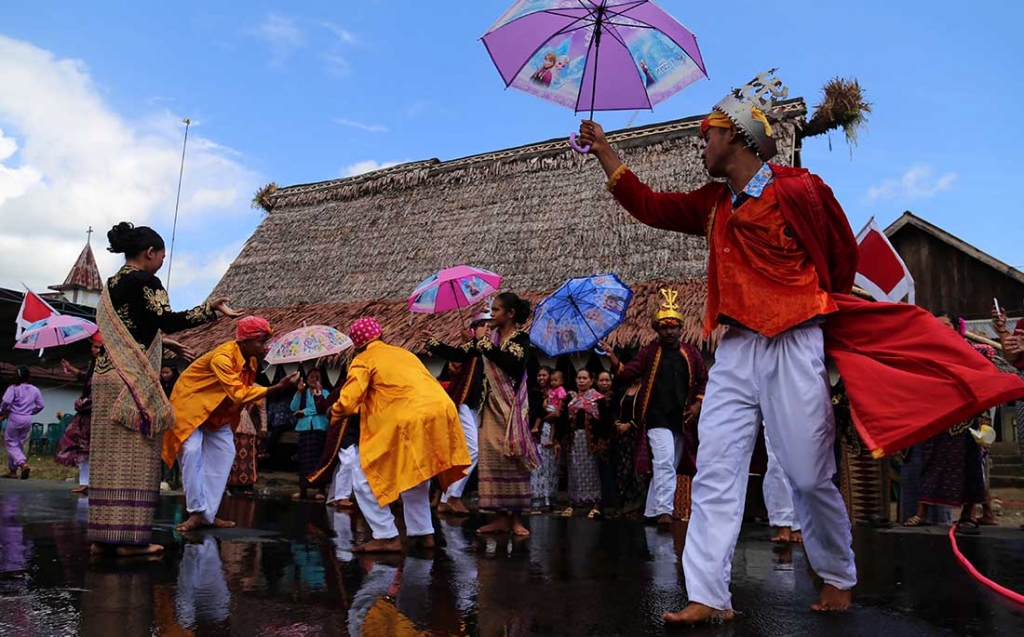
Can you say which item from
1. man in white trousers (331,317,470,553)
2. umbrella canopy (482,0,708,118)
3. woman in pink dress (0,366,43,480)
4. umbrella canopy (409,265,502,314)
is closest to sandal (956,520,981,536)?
man in white trousers (331,317,470,553)

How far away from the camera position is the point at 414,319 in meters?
13.5

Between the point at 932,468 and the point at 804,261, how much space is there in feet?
17.2

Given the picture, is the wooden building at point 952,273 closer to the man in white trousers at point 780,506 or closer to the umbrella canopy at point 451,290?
the umbrella canopy at point 451,290

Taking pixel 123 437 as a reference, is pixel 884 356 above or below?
above

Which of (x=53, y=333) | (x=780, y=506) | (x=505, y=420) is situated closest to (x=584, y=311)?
(x=505, y=420)

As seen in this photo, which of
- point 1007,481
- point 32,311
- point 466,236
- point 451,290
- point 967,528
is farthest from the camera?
point 466,236

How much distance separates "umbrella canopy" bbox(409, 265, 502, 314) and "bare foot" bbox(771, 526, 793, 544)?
14.9ft

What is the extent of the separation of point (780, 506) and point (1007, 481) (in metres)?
7.82

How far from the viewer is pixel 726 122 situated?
3.83 m

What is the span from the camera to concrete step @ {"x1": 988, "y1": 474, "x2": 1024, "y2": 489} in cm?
1260

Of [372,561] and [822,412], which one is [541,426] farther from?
[822,412]

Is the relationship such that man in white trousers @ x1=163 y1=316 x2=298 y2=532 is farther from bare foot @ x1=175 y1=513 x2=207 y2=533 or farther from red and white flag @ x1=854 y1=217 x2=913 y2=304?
red and white flag @ x1=854 y1=217 x2=913 y2=304

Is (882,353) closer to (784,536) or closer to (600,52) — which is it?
(600,52)

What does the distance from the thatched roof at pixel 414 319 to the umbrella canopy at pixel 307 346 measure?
1041 millimetres
